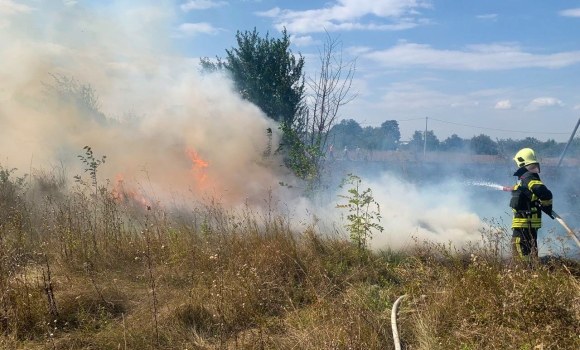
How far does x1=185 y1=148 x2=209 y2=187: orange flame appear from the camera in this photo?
9445 mm

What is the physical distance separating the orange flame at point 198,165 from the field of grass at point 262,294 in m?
3.66

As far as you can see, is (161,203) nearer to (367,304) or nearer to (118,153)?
(118,153)

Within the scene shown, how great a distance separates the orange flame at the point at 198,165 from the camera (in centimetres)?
945

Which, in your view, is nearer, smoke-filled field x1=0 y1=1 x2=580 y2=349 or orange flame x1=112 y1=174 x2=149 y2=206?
smoke-filled field x1=0 y1=1 x2=580 y2=349

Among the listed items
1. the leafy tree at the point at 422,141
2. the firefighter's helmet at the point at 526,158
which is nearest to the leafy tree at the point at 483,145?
the leafy tree at the point at 422,141

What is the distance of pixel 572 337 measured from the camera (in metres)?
2.99

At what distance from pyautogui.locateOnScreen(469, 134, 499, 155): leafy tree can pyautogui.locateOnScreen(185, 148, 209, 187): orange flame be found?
66.9 feet

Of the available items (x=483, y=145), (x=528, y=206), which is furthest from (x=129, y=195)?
(x=483, y=145)

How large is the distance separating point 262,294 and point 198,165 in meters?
6.02

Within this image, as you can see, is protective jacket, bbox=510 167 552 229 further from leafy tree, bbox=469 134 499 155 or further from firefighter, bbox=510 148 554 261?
leafy tree, bbox=469 134 499 155

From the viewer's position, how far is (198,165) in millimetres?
9617

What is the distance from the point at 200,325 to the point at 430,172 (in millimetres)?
15581

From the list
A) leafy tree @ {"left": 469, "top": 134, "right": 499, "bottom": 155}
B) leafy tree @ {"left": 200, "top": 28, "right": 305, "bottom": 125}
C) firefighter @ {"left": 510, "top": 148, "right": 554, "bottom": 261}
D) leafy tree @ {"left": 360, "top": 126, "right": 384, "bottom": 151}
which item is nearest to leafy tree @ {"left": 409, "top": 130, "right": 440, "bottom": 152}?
leafy tree @ {"left": 360, "top": 126, "right": 384, "bottom": 151}

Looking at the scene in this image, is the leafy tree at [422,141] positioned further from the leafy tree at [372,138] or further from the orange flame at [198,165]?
the orange flame at [198,165]
